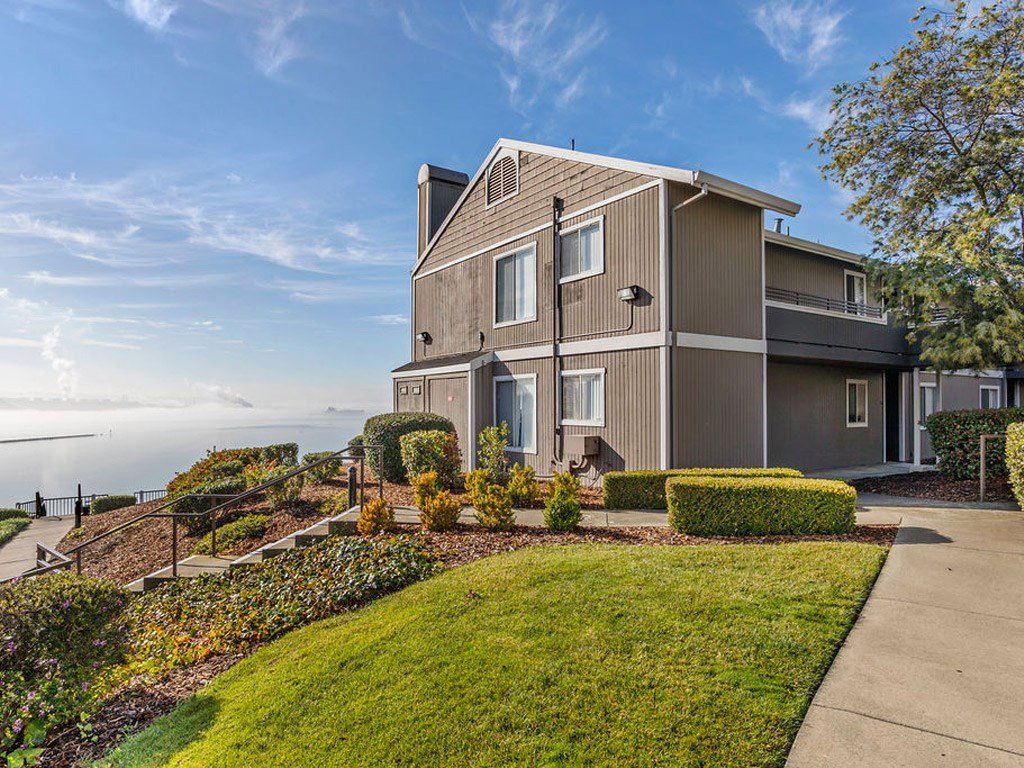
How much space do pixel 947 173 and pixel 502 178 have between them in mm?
10462

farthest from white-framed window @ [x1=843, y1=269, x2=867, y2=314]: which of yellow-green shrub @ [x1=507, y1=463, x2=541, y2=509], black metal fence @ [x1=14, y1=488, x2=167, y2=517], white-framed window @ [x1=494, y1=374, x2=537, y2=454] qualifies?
black metal fence @ [x1=14, y1=488, x2=167, y2=517]

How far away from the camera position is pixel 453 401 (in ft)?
48.7

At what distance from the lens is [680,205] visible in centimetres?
1025

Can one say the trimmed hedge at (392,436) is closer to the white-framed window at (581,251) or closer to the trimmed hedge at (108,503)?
the white-framed window at (581,251)

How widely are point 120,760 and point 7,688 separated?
3.66 ft

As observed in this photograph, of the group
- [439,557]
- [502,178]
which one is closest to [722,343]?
[502,178]

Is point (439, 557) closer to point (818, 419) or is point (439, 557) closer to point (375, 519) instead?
point (375, 519)

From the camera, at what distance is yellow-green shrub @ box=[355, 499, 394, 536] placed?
7.68 m

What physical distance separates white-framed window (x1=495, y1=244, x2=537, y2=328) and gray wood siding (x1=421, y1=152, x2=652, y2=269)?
0.62m

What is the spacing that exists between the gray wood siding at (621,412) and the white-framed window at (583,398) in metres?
0.13

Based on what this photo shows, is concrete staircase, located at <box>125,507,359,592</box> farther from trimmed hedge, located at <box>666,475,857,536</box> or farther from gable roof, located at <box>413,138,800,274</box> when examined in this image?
gable roof, located at <box>413,138,800,274</box>

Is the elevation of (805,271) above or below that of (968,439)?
above

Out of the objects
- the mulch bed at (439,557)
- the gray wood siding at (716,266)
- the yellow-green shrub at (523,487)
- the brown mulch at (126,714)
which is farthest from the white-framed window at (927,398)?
the brown mulch at (126,714)

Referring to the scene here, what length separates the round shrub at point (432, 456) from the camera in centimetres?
1103
